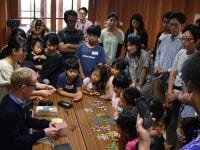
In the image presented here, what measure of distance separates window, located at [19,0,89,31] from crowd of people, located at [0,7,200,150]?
1662 millimetres

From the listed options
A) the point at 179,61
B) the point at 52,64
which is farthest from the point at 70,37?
the point at 179,61

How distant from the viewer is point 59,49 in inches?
172

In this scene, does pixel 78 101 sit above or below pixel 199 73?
Answer: below

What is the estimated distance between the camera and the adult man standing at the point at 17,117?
2.08m

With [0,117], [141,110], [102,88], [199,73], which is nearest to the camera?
[199,73]

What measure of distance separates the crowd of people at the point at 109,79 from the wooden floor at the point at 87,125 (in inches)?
3.9

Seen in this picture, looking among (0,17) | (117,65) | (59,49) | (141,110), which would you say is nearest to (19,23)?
(0,17)

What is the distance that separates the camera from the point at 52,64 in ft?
12.7

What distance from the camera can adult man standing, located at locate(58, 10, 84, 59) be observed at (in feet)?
14.4

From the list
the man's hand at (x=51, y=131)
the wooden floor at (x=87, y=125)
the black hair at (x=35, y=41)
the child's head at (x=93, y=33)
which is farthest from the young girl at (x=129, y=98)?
the black hair at (x=35, y=41)

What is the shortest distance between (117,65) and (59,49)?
103cm

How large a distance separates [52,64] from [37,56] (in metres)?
0.40

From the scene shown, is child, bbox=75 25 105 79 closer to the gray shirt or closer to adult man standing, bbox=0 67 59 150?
the gray shirt

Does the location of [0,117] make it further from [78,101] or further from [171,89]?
[171,89]
